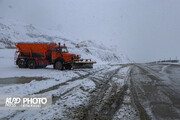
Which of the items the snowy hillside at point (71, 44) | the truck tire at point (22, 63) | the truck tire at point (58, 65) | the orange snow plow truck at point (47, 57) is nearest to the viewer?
the truck tire at point (58, 65)

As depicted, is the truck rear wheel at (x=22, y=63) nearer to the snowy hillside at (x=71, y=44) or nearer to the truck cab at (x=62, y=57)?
the truck cab at (x=62, y=57)

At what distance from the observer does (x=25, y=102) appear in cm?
358

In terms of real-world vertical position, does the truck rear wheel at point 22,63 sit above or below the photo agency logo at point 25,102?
above

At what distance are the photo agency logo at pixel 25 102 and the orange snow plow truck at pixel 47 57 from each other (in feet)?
26.7

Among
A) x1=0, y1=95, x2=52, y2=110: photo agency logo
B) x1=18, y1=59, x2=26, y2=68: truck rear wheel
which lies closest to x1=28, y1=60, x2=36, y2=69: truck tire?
x1=18, y1=59, x2=26, y2=68: truck rear wheel

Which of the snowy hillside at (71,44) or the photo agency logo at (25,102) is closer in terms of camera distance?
the photo agency logo at (25,102)

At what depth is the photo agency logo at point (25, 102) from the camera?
326 cm

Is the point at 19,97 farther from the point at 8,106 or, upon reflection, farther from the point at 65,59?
the point at 65,59

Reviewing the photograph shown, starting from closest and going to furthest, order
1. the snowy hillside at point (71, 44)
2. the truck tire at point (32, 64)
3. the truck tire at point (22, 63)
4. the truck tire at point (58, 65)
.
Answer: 1. the truck tire at point (58, 65)
2. the truck tire at point (32, 64)
3. the truck tire at point (22, 63)
4. the snowy hillside at point (71, 44)

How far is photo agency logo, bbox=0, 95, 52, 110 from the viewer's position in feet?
10.7

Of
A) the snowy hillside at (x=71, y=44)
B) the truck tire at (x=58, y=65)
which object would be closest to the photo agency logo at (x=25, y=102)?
the truck tire at (x=58, y=65)

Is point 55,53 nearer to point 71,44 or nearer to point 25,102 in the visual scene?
point 25,102

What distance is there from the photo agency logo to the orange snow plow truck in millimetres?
8148

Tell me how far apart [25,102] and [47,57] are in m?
10.4
